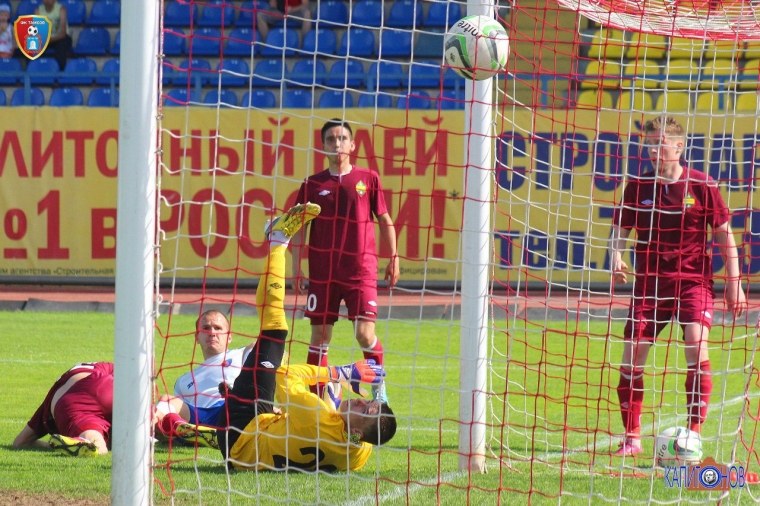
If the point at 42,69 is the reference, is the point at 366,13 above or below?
above

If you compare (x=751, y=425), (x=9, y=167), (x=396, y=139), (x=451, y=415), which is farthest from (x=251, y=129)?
(x=751, y=425)

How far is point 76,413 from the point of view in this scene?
533 centimetres

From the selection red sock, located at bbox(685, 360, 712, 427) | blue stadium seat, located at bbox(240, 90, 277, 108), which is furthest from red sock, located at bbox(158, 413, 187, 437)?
blue stadium seat, located at bbox(240, 90, 277, 108)

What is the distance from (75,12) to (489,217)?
42.4 ft

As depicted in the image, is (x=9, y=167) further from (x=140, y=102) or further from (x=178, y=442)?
(x=140, y=102)

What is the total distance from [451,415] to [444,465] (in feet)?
4.82

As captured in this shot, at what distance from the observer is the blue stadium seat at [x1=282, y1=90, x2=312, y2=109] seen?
14.5 m

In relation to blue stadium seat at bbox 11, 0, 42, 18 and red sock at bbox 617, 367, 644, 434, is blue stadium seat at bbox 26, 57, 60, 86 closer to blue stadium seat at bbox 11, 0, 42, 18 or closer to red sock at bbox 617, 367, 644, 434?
blue stadium seat at bbox 11, 0, 42, 18

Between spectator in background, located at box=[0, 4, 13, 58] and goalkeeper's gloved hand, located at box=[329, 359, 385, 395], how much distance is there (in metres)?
11.1

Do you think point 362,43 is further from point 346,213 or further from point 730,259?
point 730,259

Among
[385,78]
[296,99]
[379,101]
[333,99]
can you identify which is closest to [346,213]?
[379,101]

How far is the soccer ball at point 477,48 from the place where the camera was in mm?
4504

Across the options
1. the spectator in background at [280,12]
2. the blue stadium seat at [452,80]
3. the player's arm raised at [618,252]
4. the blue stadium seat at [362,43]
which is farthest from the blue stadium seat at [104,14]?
the player's arm raised at [618,252]

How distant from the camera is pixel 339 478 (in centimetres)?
471
